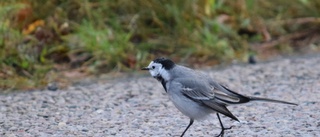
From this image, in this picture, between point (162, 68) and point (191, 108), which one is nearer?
point (191, 108)

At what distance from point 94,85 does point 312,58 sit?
2.57 metres

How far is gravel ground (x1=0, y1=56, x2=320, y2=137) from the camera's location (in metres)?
6.41

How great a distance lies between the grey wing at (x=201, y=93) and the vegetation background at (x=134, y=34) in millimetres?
2377

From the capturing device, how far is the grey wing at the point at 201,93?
6.04 m

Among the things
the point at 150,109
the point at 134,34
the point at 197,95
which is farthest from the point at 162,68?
the point at 134,34

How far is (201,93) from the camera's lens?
242 inches

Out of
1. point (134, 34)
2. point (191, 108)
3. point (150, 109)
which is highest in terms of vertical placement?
point (134, 34)

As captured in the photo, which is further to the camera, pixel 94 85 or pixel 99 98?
pixel 94 85

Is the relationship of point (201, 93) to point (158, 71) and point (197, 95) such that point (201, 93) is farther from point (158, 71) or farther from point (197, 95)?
point (158, 71)

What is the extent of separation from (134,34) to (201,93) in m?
3.54

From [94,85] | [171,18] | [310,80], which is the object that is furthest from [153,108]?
[171,18]

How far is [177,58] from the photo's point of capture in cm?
926

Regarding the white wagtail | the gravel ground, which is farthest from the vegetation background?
the white wagtail

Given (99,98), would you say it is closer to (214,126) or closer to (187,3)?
→ (214,126)
